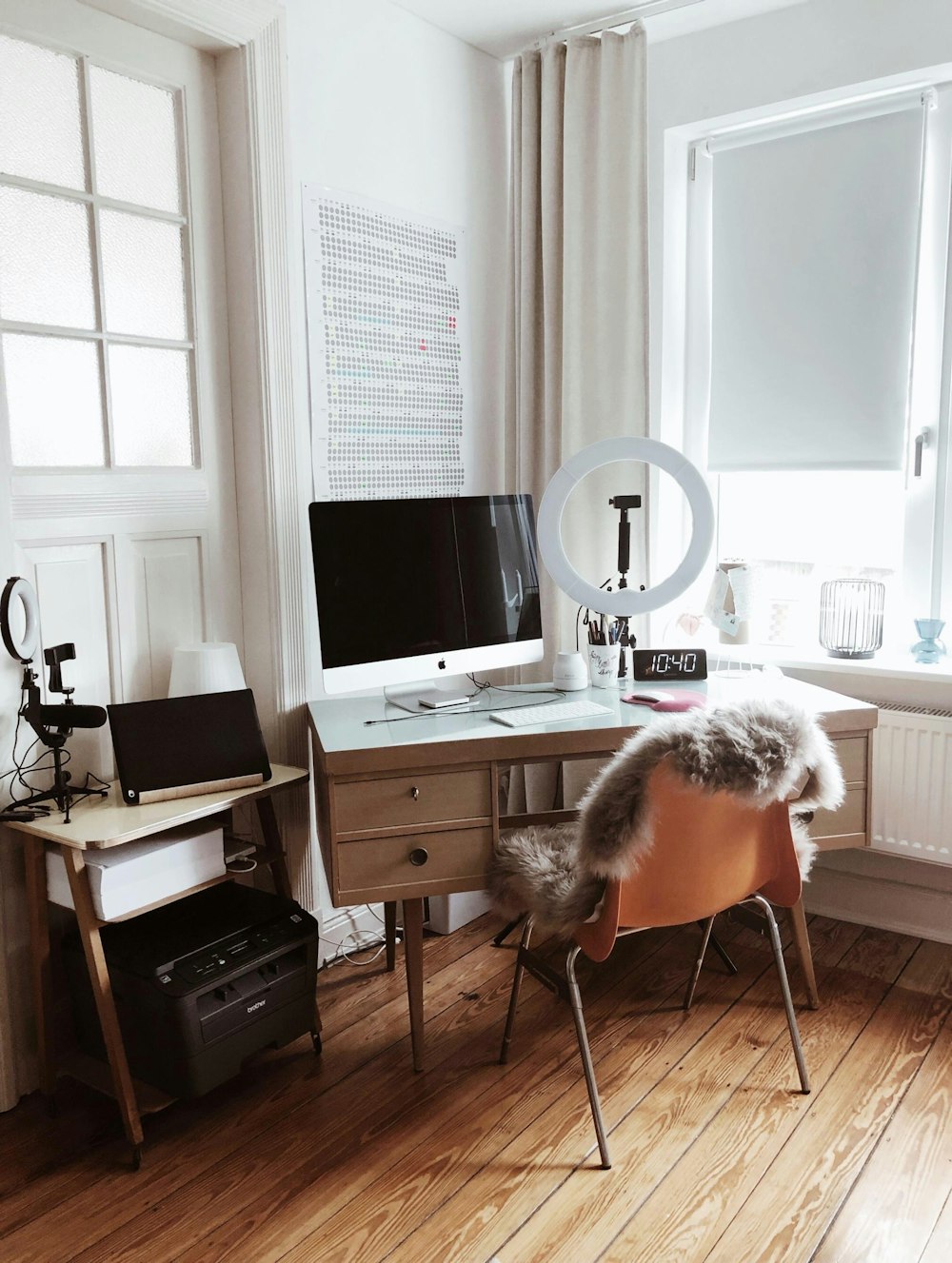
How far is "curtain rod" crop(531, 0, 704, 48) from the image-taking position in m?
2.60

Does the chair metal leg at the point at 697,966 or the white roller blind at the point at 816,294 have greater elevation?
the white roller blind at the point at 816,294

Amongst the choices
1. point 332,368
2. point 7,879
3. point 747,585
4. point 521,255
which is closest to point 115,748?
point 7,879

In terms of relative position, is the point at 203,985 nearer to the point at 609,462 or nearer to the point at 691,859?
the point at 691,859

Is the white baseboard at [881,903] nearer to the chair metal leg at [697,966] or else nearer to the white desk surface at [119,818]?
the chair metal leg at [697,966]

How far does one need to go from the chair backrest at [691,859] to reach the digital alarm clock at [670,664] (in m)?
0.69

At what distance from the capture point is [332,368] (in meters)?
2.50

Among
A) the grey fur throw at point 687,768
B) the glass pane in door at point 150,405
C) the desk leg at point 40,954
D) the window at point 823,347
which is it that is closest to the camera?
the grey fur throw at point 687,768

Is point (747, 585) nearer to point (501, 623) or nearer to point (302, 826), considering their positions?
point (501, 623)

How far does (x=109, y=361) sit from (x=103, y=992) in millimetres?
1236

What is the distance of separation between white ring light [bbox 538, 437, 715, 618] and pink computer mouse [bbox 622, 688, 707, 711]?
192 mm

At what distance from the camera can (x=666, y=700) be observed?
2305mm

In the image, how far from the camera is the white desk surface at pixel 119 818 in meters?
1.80

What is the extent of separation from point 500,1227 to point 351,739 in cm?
89

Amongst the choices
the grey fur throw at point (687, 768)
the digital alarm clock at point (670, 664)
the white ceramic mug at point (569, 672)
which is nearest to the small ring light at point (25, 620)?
the grey fur throw at point (687, 768)
